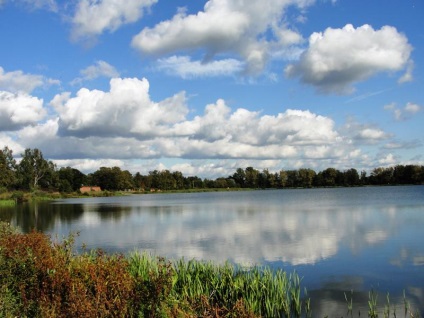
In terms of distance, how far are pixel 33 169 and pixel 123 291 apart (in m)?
122

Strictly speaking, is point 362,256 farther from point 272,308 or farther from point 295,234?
point 272,308

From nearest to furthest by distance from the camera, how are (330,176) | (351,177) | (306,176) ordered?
(351,177), (330,176), (306,176)

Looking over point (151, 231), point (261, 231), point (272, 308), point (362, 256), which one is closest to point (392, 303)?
point (272, 308)

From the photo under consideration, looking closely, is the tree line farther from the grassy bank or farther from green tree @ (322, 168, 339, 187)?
the grassy bank

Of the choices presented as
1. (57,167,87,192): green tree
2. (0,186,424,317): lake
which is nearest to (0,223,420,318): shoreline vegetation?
(0,186,424,317): lake

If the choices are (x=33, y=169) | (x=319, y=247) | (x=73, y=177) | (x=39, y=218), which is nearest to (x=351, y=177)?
(x=73, y=177)

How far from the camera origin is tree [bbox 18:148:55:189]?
378 feet

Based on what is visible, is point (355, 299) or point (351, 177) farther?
point (351, 177)

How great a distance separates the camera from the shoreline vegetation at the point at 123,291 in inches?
283

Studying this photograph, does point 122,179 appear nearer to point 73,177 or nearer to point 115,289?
point 73,177

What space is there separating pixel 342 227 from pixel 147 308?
1055 inches

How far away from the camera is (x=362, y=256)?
66.7 ft

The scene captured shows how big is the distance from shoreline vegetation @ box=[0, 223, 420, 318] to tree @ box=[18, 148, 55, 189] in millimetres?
110251

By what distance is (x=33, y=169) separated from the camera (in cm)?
11912
